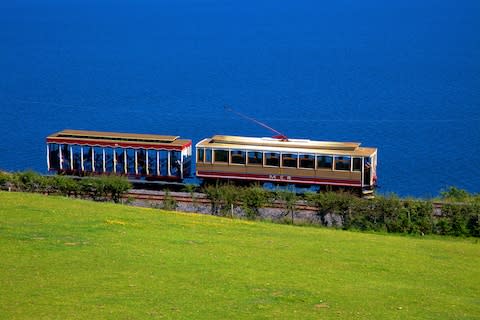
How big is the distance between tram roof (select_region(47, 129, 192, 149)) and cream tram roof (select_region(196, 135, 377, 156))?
5.39 ft

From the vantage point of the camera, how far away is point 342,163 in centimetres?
3603

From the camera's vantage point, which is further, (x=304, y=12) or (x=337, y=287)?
(x=304, y=12)

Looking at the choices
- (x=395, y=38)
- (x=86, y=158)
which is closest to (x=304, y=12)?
(x=395, y=38)

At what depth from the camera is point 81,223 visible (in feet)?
83.0

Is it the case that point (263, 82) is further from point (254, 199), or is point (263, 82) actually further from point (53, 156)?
point (254, 199)

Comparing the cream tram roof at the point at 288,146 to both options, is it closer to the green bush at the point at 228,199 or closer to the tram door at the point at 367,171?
the tram door at the point at 367,171

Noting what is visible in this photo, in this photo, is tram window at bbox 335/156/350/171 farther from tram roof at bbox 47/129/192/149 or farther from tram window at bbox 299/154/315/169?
tram roof at bbox 47/129/192/149

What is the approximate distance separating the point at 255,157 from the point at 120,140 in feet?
21.5

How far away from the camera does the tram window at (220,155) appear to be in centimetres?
3742

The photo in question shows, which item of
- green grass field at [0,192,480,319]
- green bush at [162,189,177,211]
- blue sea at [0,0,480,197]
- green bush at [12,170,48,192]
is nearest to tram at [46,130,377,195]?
green bush at [162,189,177,211]

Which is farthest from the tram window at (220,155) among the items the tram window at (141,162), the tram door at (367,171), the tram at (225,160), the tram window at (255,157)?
the tram door at (367,171)

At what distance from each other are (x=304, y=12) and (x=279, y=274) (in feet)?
487

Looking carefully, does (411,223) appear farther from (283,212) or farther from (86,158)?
(86,158)

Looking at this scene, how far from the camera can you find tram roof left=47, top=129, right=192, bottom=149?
38781mm
